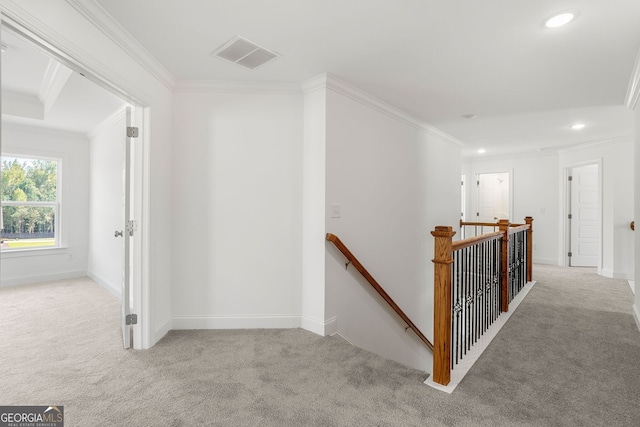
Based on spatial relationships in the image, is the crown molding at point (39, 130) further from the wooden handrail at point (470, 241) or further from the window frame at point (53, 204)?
the wooden handrail at point (470, 241)

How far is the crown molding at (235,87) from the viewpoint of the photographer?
3047 mm

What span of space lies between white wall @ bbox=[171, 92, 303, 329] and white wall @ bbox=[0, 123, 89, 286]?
3.44m

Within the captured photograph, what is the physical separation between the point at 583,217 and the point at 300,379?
699 centimetres

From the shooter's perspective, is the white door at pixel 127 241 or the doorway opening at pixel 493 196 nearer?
the white door at pixel 127 241

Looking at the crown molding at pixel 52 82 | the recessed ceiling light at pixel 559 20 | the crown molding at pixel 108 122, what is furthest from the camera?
the crown molding at pixel 108 122

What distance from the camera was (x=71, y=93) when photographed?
347 centimetres

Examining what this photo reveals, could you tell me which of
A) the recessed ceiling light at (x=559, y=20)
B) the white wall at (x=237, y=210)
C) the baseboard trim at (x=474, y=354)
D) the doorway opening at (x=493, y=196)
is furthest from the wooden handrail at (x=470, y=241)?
the doorway opening at (x=493, y=196)

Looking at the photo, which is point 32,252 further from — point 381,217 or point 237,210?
point 381,217

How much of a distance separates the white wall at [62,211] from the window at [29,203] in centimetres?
12

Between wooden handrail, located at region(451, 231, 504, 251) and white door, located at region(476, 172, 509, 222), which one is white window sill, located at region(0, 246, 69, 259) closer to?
wooden handrail, located at region(451, 231, 504, 251)

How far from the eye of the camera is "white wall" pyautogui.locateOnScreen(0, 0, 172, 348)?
1.84 meters

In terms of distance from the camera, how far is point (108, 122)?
4.57 m

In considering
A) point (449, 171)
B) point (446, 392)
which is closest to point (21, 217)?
point (446, 392)

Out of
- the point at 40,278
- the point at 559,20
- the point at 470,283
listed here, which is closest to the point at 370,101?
the point at 559,20
